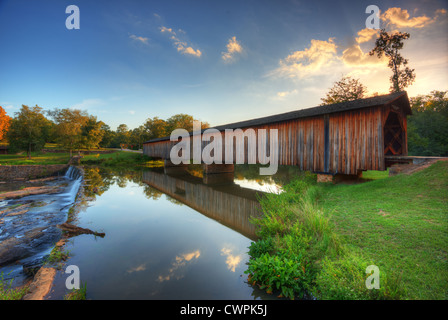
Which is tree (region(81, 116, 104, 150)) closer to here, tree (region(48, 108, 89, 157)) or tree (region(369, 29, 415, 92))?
tree (region(48, 108, 89, 157))

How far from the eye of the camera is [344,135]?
9211mm

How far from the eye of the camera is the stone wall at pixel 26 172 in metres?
21.7

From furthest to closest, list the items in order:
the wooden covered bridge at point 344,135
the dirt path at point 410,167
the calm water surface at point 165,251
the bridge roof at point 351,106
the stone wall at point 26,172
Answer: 1. the stone wall at point 26,172
2. the wooden covered bridge at point 344,135
3. the bridge roof at point 351,106
4. the dirt path at point 410,167
5. the calm water surface at point 165,251

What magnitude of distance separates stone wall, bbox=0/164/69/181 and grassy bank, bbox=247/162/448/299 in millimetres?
30398

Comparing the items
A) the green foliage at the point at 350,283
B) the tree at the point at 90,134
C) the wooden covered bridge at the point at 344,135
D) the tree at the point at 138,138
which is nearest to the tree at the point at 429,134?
the wooden covered bridge at the point at 344,135

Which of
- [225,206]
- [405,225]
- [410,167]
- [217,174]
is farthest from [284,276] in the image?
[217,174]

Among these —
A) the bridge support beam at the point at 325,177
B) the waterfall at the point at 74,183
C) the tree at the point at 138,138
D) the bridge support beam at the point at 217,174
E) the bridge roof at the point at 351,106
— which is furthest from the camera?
the tree at the point at 138,138

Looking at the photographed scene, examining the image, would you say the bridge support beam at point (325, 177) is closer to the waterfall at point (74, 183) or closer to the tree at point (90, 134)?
the waterfall at point (74, 183)

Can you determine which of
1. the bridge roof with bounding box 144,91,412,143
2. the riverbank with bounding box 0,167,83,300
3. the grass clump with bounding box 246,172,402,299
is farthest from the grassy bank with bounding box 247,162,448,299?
the riverbank with bounding box 0,167,83,300

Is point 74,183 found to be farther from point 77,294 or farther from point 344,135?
point 344,135

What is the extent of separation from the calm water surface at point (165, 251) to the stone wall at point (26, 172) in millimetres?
20365

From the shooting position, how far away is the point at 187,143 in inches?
890
